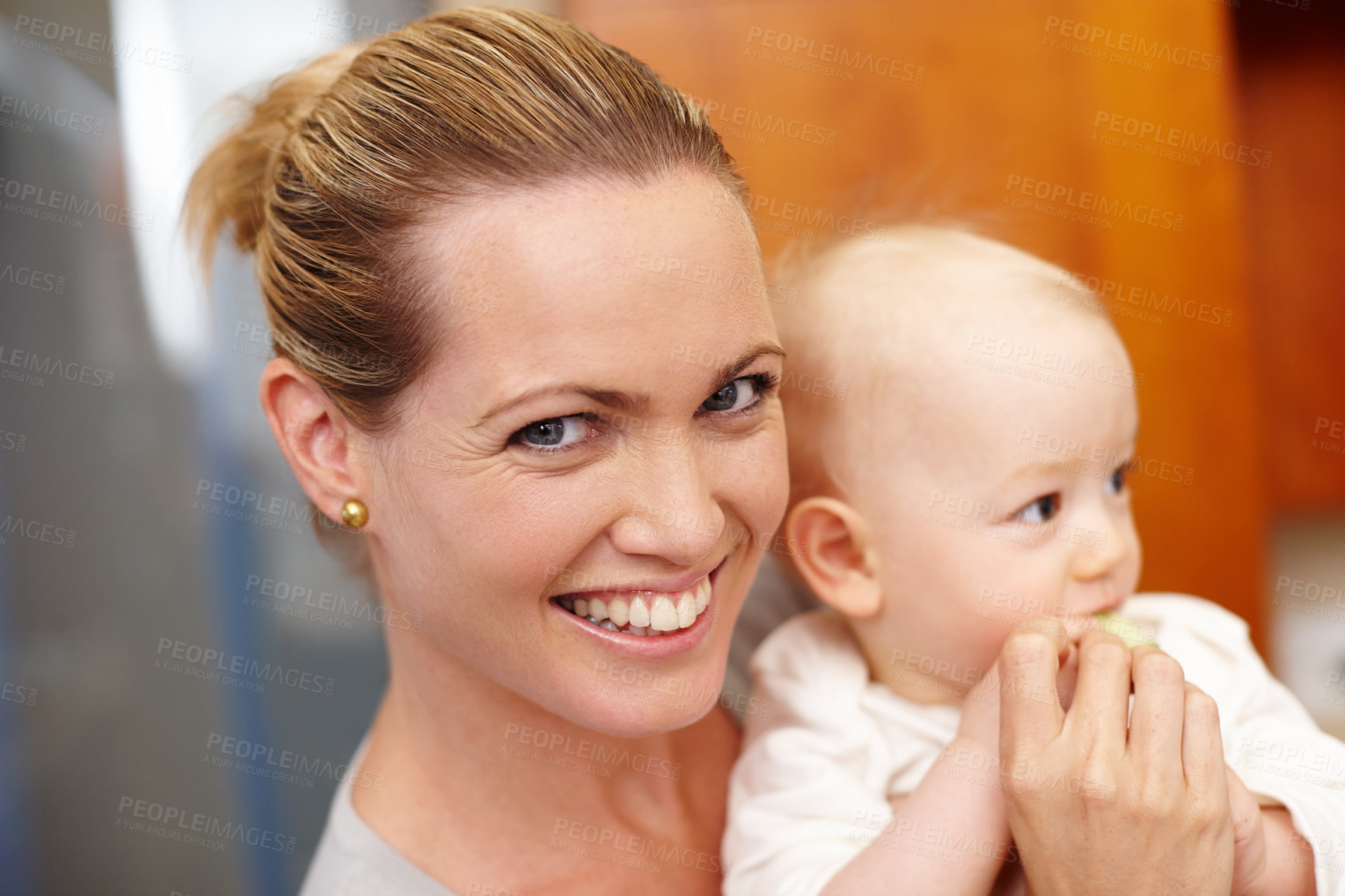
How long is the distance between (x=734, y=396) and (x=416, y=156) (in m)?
0.39

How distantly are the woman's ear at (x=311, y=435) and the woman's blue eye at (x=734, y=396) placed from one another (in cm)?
37

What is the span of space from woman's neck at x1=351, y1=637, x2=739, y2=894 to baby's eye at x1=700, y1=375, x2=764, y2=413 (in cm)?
43

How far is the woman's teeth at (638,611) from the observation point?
3.28 ft

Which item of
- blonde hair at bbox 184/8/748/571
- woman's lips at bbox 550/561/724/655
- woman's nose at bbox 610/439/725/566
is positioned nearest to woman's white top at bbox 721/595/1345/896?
woman's lips at bbox 550/561/724/655

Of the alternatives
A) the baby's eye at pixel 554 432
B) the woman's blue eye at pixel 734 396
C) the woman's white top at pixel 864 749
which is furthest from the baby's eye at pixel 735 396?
the woman's white top at pixel 864 749

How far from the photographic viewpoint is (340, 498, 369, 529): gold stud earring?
105 cm

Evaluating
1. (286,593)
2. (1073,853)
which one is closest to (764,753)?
(1073,853)

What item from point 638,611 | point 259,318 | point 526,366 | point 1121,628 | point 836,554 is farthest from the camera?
point 259,318

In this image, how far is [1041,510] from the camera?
3.66 ft

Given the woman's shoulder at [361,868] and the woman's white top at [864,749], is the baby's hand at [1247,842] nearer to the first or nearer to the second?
the woman's white top at [864,749]

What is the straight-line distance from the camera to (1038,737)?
93 centimetres

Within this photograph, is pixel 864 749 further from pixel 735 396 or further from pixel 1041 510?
pixel 735 396

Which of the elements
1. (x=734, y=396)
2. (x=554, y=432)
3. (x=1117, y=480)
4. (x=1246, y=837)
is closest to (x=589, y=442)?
(x=554, y=432)

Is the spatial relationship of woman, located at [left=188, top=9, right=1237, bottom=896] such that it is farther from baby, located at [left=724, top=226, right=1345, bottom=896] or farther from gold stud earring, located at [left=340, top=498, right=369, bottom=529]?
baby, located at [left=724, top=226, right=1345, bottom=896]
